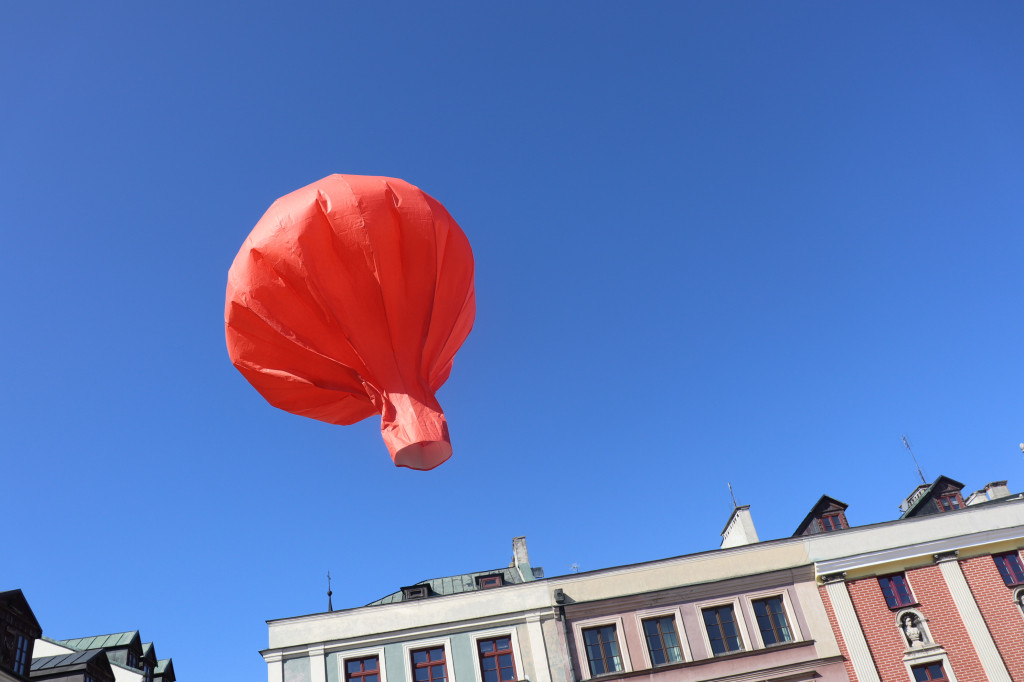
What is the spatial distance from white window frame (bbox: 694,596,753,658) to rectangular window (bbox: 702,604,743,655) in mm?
80

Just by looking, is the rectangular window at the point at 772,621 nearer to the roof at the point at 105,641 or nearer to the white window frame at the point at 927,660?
the white window frame at the point at 927,660

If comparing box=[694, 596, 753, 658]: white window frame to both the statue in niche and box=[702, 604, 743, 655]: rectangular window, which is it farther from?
the statue in niche

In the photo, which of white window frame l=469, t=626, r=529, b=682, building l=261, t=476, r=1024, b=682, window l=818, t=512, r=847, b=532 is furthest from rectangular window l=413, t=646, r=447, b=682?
window l=818, t=512, r=847, b=532

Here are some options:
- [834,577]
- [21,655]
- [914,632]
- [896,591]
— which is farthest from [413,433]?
[21,655]

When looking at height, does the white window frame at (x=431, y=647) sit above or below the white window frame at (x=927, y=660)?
above

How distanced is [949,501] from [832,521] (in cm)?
604

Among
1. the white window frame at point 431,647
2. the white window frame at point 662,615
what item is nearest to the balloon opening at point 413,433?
the white window frame at point 431,647

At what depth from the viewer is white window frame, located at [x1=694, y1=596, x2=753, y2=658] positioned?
83.3 ft

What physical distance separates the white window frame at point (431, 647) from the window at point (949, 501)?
67.3 feet

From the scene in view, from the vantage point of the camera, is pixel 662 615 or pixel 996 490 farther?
pixel 996 490

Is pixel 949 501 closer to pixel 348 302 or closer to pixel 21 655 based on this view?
pixel 348 302

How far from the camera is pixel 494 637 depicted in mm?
25656

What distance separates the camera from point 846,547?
27.2 meters

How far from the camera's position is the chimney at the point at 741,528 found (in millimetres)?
31236
